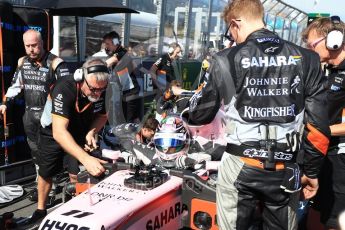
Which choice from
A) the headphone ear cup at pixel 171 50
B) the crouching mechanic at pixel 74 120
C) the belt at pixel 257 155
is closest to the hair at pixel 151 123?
the crouching mechanic at pixel 74 120

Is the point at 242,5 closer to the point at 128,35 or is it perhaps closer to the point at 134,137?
the point at 134,137

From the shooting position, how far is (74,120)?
11.9 feet

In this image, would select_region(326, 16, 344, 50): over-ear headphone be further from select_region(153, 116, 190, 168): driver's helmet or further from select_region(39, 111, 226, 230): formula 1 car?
select_region(153, 116, 190, 168): driver's helmet

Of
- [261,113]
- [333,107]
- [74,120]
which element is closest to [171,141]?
[74,120]

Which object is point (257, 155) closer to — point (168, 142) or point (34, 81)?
point (168, 142)

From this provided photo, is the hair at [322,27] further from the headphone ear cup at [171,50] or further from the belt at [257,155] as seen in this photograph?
the headphone ear cup at [171,50]

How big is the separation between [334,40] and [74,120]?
2.13 meters

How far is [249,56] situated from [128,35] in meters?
7.53

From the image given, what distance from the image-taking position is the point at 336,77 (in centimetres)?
276

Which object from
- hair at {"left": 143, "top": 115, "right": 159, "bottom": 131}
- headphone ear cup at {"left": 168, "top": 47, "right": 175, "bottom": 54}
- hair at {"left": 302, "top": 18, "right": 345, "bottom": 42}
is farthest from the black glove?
headphone ear cup at {"left": 168, "top": 47, "right": 175, "bottom": 54}

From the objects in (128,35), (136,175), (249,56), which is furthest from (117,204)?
(128,35)

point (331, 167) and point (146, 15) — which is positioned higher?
point (146, 15)

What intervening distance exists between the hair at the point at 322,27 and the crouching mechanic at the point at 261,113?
1.76 feet

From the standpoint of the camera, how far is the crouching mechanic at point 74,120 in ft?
10.2
